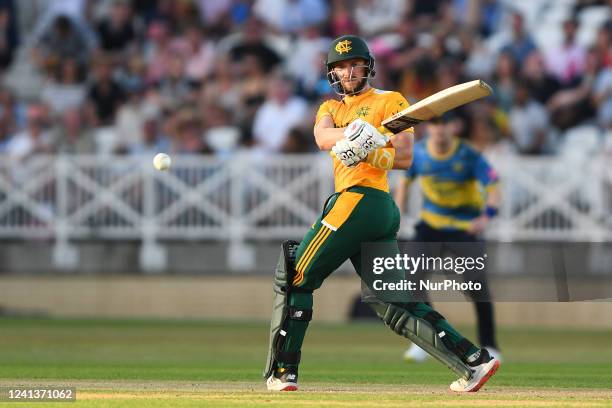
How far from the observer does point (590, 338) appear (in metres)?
16.8

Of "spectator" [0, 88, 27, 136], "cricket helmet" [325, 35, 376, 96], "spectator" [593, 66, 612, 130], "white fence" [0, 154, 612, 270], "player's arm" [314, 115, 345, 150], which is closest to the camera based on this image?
"player's arm" [314, 115, 345, 150]

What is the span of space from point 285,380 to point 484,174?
430 cm

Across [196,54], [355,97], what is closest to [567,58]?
[196,54]

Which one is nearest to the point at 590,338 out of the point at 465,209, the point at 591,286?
the point at 591,286

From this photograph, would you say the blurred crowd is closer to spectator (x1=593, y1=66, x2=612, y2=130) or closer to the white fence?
spectator (x1=593, y1=66, x2=612, y2=130)

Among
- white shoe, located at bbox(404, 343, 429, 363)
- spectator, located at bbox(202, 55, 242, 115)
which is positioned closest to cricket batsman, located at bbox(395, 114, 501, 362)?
white shoe, located at bbox(404, 343, 429, 363)

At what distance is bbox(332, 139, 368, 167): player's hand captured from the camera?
29.2 ft

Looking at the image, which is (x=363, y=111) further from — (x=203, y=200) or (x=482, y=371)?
(x=203, y=200)

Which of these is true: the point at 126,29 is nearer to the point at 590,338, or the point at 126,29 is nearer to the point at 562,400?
the point at 590,338

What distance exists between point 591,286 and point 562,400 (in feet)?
30.8

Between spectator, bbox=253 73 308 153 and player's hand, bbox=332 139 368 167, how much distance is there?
1027cm

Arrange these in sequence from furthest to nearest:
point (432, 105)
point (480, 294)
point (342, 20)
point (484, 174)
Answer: point (342, 20) < point (484, 174) < point (480, 294) < point (432, 105)

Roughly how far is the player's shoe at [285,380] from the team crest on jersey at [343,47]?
1.90m

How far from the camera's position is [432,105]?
912 cm
